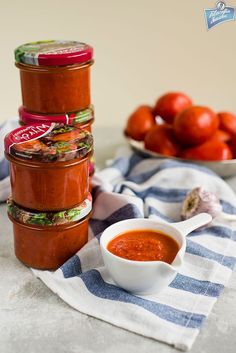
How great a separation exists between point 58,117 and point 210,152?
0.41 meters

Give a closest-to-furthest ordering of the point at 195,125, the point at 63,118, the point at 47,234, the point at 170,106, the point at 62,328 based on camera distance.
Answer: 1. the point at 62,328
2. the point at 47,234
3. the point at 63,118
4. the point at 195,125
5. the point at 170,106

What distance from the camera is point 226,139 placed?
1.31 metres

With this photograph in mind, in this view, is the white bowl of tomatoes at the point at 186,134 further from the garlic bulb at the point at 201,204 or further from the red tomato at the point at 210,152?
the garlic bulb at the point at 201,204

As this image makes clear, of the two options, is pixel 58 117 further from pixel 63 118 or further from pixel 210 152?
pixel 210 152

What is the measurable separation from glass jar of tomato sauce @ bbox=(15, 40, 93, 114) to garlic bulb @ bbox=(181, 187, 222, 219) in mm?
263

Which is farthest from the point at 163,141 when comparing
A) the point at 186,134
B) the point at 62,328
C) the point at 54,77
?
the point at 62,328

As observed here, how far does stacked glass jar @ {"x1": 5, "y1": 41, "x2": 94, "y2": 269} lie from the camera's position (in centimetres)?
87

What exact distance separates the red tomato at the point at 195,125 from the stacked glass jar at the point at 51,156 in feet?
0.97

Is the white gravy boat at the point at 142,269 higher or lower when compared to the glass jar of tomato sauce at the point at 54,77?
lower

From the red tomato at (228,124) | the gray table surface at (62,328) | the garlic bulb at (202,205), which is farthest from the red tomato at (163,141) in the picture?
the gray table surface at (62,328)

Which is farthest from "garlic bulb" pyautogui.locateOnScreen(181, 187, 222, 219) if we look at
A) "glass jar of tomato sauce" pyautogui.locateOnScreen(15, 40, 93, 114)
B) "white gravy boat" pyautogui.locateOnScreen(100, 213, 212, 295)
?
"glass jar of tomato sauce" pyautogui.locateOnScreen(15, 40, 93, 114)

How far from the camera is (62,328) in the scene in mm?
788

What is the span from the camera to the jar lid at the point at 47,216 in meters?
0.89

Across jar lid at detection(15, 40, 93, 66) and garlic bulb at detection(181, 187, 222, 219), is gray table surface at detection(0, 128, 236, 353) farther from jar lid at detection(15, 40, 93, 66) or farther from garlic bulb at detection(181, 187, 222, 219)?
jar lid at detection(15, 40, 93, 66)
